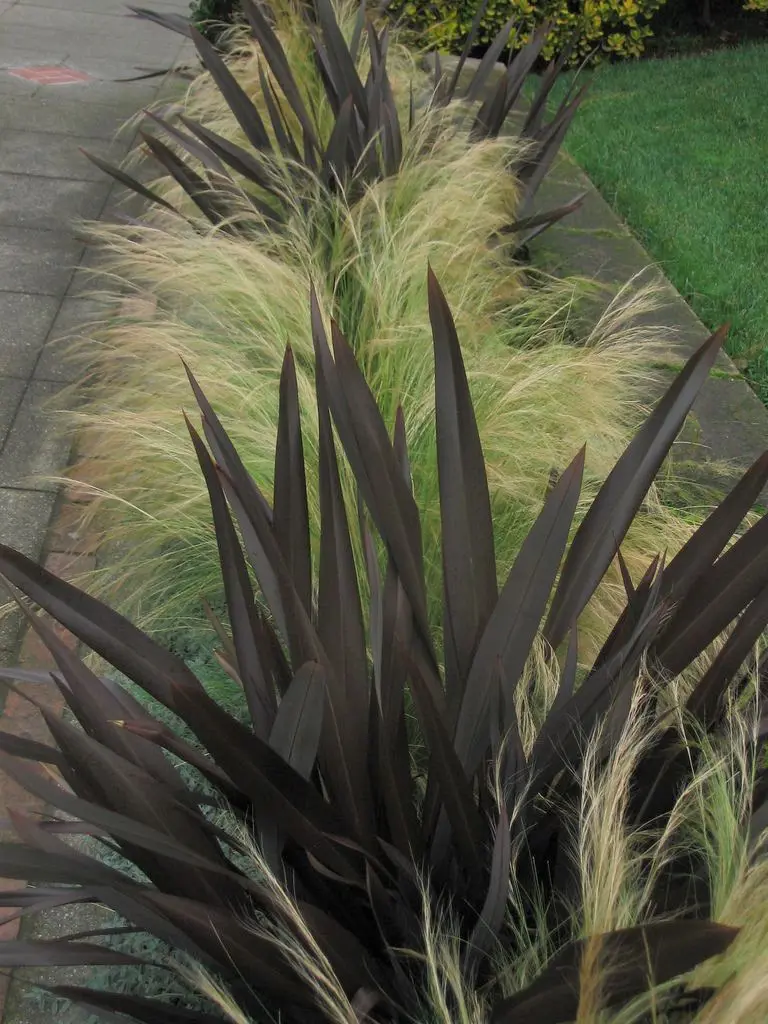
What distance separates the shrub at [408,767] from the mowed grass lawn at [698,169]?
236 cm

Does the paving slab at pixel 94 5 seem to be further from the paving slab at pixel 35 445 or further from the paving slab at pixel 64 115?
the paving slab at pixel 35 445

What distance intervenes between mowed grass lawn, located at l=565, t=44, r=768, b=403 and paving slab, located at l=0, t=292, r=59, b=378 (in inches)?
103

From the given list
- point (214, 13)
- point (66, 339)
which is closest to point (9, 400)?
point (66, 339)

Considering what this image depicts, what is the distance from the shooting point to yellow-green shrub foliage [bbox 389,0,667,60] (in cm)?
701

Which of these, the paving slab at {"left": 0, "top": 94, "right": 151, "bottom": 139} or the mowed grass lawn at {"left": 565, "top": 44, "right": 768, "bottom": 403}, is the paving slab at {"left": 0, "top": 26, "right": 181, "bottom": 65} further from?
the mowed grass lawn at {"left": 565, "top": 44, "right": 768, "bottom": 403}

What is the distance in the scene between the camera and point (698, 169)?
216 inches

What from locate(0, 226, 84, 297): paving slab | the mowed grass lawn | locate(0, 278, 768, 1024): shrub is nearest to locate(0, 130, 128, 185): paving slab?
locate(0, 226, 84, 297): paving slab

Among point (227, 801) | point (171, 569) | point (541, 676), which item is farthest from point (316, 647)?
point (171, 569)

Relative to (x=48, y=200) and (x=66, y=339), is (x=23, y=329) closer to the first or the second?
(x=66, y=339)

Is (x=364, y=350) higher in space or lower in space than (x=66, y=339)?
higher

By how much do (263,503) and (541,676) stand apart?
54 centimetres

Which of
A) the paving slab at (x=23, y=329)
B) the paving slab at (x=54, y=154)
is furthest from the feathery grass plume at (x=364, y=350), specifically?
the paving slab at (x=54, y=154)

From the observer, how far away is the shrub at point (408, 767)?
1163 millimetres

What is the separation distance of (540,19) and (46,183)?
13.3 ft
